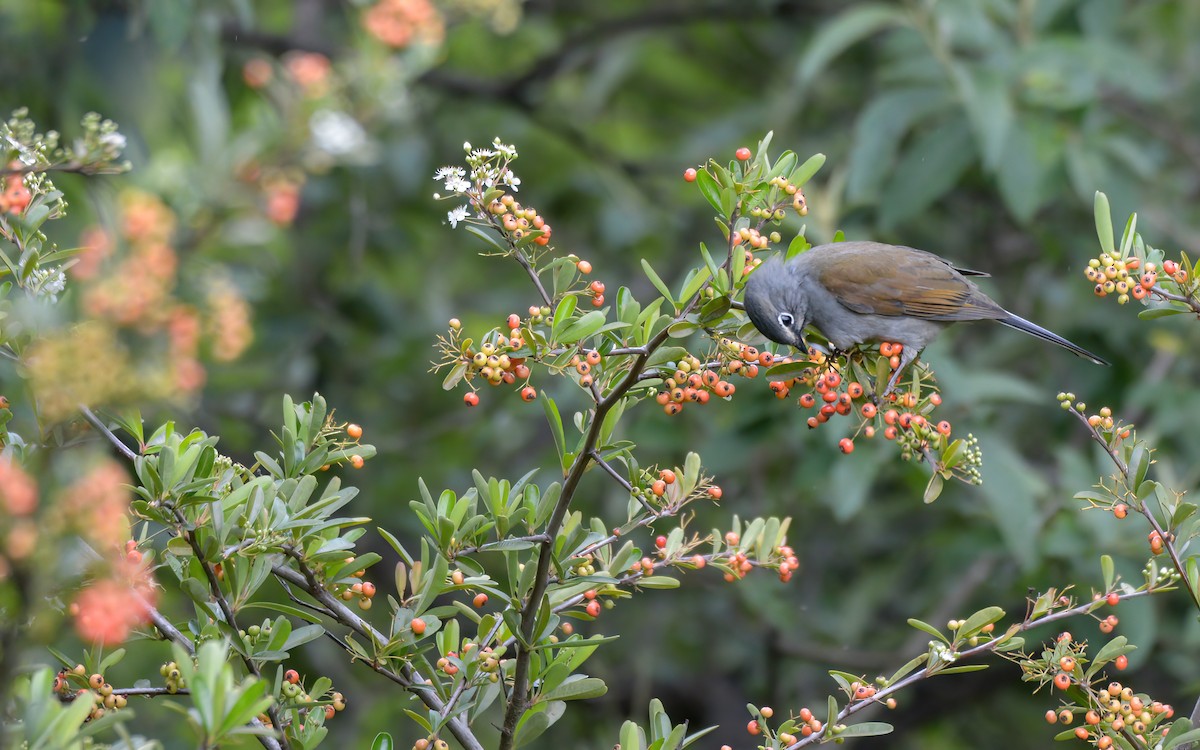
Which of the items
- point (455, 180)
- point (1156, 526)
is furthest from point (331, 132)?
point (1156, 526)

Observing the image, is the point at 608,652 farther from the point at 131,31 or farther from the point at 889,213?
the point at 131,31

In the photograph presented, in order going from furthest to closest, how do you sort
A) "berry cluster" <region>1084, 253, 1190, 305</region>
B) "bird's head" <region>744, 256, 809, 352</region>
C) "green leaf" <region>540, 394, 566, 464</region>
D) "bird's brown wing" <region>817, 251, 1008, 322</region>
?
"bird's brown wing" <region>817, 251, 1008, 322</region> → "bird's head" <region>744, 256, 809, 352</region> → "berry cluster" <region>1084, 253, 1190, 305</region> → "green leaf" <region>540, 394, 566, 464</region>

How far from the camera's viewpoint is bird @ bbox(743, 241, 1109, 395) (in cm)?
444

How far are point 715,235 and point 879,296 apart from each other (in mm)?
2588

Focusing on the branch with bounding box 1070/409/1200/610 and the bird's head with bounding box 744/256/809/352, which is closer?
the branch with bounding box 1070/409/1200/610

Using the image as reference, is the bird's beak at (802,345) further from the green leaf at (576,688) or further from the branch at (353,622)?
the branch at (353,622)

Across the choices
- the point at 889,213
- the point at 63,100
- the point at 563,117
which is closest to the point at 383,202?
the point at 563,117

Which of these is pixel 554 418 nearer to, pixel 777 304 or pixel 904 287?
pixel 777 304

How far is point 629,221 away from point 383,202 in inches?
63.6

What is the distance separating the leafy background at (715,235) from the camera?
547 centimetres

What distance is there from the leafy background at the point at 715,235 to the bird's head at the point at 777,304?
126cm

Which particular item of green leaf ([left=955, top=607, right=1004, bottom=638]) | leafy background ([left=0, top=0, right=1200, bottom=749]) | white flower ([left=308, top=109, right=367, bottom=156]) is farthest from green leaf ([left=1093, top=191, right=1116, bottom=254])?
leafy background ([left=0, top=0, right=1200, bottom=749])

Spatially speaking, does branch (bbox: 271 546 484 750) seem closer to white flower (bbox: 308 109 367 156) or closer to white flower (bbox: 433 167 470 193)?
white flower (bbox: 433 167 470 193)

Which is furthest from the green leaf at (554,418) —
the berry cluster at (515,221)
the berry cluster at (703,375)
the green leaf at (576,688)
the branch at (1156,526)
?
the branch at (1156,526)
